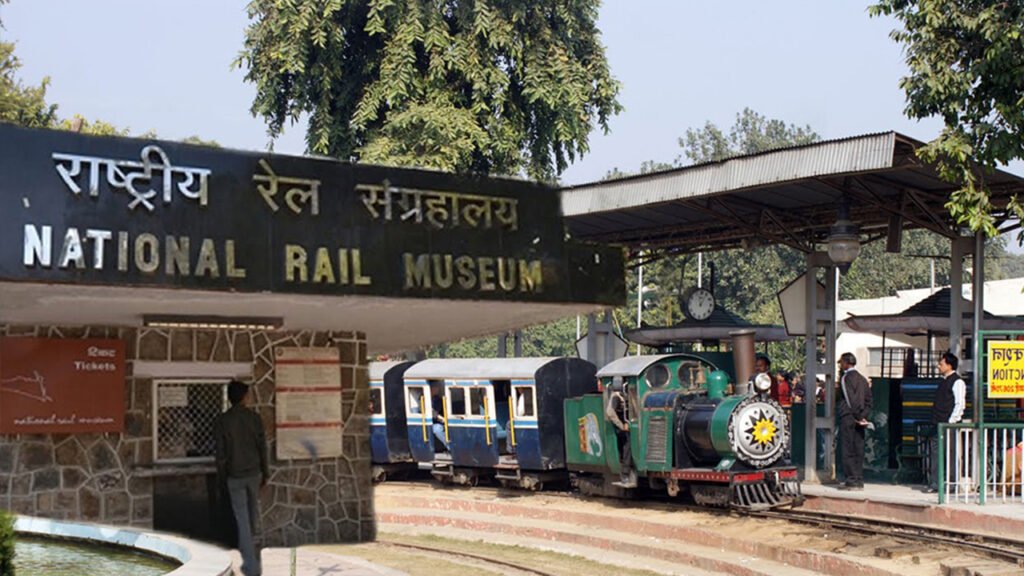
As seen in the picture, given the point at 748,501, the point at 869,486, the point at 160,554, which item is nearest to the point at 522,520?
the point at 748,501

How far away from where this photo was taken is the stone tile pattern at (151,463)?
13422mm

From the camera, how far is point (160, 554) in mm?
10211

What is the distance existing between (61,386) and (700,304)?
16.9 m

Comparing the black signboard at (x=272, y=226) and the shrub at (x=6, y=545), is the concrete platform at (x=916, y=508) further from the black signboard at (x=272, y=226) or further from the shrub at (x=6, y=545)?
the shrub at (x=6, y=545)

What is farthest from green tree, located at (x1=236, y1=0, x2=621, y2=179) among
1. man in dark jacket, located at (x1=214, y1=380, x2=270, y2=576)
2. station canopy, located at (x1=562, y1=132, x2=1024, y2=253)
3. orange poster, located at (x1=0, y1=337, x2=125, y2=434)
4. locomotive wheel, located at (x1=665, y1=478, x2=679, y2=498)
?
man in dark jacket, located at (x1=214, y1=380, x2=270, y2=576)

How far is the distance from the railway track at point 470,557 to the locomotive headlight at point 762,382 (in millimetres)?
4692

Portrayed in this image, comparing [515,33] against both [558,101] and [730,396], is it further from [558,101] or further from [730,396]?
[730,396]

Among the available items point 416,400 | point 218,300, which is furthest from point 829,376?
point 218,300

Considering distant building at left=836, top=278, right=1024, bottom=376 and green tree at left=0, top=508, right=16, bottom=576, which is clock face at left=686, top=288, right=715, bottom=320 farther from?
green tree at left=0, top=508, right=16, bottom=576

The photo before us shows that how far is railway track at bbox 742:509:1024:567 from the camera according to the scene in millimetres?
14414

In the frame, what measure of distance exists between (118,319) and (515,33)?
1931cm

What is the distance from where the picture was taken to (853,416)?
1911cm

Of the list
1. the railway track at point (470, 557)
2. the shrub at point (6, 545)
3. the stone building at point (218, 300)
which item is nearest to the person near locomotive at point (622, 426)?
the railway track at point (470, 557)

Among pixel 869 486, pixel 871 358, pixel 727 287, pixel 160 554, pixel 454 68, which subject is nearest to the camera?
pixel 160 554
